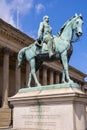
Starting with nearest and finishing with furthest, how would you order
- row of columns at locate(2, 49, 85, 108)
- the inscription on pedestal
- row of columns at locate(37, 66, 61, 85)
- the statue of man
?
the inscription on pedestal
the statue of man
row of columns at locate(2, 49, 85, 108)
row of columns at locate(37, 66, 61, 85)

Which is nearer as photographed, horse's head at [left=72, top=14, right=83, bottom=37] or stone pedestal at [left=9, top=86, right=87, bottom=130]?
stone pedestal at [left=9, top=86, right=87, bottom=130]

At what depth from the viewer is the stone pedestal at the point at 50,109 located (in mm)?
11742

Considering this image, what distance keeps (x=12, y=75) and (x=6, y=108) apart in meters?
15.4

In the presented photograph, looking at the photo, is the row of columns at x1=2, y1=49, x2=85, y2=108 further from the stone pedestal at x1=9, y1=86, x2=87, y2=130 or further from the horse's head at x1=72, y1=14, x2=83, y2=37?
the horse's head at x1=72, y1=14, x2=83, y2=37

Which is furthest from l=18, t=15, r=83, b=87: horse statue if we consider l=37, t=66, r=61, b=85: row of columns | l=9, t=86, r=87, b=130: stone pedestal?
l=37, t=66, r=61, b=85: row of columns

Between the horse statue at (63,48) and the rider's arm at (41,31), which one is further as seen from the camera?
the rider's arm at (41,31)

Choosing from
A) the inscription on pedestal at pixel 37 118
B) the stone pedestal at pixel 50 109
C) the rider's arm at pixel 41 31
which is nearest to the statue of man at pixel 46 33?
the rider's arm at pixel 41 31

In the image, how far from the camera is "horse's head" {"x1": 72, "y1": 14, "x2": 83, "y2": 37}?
12994 mm

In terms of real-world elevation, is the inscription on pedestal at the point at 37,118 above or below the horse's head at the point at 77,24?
below

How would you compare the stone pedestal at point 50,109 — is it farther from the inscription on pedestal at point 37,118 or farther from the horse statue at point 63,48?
the horse statue at point 63,48

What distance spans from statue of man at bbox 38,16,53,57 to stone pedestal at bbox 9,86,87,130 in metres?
2.00

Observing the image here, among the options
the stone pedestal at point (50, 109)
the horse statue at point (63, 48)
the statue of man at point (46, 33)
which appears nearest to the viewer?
the stone pedestal at point (50, 109)

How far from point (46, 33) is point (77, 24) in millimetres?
1489

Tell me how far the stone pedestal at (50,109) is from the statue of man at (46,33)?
2.00 metres
